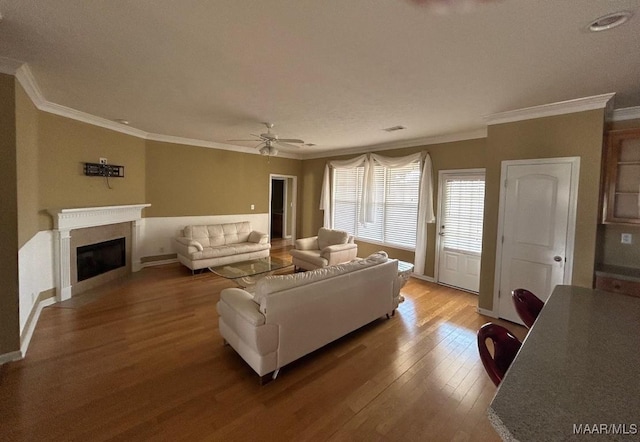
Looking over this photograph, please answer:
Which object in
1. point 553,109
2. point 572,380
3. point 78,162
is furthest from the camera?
point 78,162

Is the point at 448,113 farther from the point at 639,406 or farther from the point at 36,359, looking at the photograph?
the point at 36,359

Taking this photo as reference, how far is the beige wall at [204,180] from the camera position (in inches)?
223

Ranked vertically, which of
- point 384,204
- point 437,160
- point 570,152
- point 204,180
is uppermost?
point 437,160

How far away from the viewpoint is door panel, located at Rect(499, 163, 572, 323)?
3.21 metres

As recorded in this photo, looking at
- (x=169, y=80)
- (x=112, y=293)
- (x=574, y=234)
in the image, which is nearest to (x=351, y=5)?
(x=169, y=80)

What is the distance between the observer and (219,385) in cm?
230

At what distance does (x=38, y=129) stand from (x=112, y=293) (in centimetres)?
240

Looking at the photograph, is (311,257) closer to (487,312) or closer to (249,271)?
(249,271)

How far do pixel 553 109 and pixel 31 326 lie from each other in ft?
20.9

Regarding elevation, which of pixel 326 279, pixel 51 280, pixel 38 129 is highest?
pixel 38 129

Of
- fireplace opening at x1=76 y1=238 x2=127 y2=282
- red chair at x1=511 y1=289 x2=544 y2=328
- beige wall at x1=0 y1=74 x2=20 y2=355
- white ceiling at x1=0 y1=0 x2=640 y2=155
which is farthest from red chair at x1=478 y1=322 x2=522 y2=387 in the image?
fireplace opening at x1=76 y1=238 x2=127 y2=282

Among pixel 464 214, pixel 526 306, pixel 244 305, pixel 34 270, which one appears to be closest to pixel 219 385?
pixel 244 305

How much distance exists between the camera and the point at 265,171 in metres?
7.41
